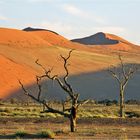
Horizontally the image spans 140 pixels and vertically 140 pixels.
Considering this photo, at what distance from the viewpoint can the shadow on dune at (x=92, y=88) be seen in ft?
347

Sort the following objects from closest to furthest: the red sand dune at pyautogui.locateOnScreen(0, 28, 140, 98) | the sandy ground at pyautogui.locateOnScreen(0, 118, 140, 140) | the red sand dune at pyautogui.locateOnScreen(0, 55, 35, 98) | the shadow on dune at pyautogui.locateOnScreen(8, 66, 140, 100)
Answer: the sandy ground at pyautogui.locateOnScreen(0, 118, 140, 140), the red sand dune at pyautogui.locateOnScreen(0, 55, 35, 98), the shadow on dune at pyautogui.locateOnScreen(8, 66, 140, 100), the red sand dune at pyautogui.locateOnScreen(0, 28, 140, 98)

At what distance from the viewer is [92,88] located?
381 feet

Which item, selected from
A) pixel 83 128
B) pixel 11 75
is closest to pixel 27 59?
pixel 11 75

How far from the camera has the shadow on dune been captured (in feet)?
347

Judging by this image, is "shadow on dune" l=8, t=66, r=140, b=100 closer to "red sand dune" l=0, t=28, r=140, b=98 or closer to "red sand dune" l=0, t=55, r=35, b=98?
"red sand dune" l=0, t=55, r=35, b=98

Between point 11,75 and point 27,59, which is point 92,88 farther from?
point 11,75

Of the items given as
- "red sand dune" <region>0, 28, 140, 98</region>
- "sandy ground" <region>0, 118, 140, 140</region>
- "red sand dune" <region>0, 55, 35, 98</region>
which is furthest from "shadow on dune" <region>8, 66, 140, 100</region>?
"sandy ground" <region>0, 118, 140, 140</region>

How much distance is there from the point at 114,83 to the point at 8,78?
23.4 meters

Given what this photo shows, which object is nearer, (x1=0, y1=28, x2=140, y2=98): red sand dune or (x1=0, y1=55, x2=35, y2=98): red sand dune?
(x1=0, y1=55, x2=35, y2=98): red sand dune

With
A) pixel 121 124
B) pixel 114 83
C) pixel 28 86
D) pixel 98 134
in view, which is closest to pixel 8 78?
pixel 28 86

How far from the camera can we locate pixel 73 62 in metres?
130

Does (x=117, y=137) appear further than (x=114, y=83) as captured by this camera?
No

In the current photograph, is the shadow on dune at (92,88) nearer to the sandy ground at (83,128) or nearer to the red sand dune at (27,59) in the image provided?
the red sand dune at (27,59)

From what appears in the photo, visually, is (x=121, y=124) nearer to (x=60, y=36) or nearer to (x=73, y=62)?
(x=73, y=62)
